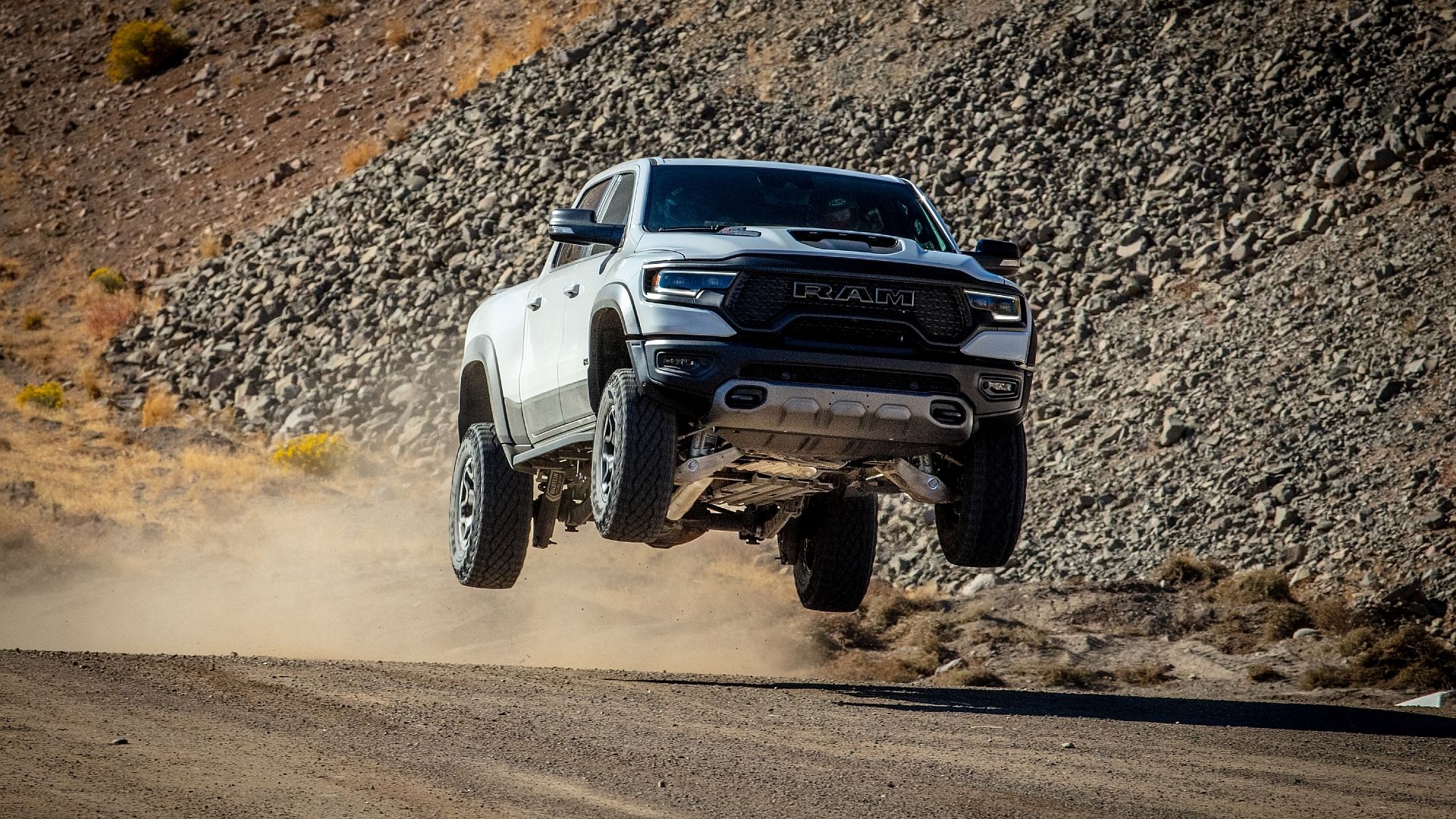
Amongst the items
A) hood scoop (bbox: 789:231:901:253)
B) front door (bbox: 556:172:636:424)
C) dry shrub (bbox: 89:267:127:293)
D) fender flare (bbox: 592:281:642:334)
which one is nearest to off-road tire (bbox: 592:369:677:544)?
fender flare (bbox: 592:281:642:334)

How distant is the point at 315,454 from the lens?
2984 cm

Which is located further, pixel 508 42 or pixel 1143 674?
pixel 508 42

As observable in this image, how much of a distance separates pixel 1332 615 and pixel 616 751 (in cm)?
1376

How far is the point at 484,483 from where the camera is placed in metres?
11.3

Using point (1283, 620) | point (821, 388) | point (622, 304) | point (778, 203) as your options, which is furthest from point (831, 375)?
point (1283, 620)

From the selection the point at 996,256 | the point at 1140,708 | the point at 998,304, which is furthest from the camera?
the point at 1140,708

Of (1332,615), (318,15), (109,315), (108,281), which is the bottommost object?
(1332,615)

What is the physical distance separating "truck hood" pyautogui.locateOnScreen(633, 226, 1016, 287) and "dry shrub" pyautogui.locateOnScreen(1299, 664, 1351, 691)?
38.1 feet

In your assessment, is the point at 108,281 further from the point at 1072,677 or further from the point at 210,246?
the point at 1072,677

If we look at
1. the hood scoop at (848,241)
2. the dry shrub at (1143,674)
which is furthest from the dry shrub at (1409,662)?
the hood scoop at (848,241)

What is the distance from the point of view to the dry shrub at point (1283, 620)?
20.3 meters

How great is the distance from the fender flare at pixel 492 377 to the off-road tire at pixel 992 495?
3514 mm

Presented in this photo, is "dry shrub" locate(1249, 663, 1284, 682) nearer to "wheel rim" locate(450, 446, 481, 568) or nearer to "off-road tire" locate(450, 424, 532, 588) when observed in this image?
"off-road tire" locate(450, 424, 532, 588)

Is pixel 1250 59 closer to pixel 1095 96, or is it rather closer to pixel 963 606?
pixel 1095 96
